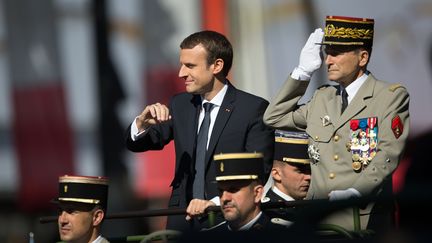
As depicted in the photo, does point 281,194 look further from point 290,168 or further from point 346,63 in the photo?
point 346,63

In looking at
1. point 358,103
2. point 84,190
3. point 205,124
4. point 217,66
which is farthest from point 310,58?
point 84,190

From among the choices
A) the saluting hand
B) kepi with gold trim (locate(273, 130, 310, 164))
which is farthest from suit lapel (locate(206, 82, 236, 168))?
the saluting hand

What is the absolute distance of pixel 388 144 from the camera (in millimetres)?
6910

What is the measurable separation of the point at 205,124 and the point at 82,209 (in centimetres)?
71

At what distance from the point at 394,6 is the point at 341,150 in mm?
4587

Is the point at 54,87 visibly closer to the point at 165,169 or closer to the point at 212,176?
the point at 165,169

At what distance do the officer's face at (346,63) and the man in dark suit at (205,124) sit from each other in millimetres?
601

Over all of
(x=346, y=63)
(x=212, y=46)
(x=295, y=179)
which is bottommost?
(x=295, y=179)

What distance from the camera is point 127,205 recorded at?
468 inches

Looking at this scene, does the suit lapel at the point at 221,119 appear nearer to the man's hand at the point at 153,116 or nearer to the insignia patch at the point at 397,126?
the man's hand at the point at 153,116

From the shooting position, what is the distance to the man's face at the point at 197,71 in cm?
760

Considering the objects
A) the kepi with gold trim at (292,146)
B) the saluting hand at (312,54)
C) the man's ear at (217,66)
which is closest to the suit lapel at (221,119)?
the man's ear at (217,66)

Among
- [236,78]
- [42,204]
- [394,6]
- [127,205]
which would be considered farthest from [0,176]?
[394,6]

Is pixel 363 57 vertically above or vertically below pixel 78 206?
above
